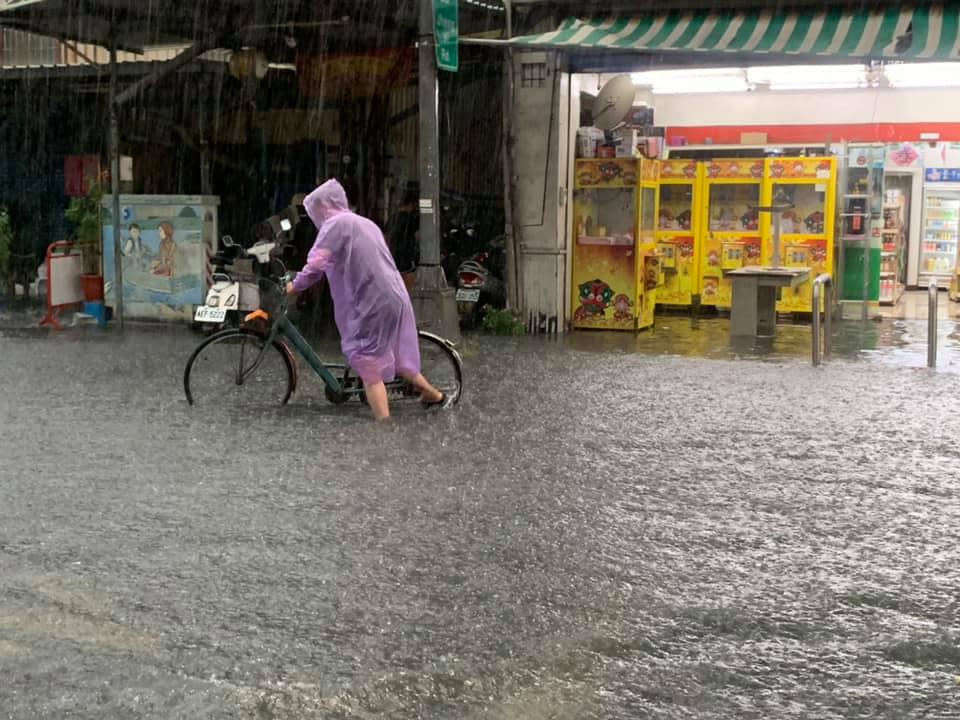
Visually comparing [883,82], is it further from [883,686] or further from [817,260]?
[883,686]

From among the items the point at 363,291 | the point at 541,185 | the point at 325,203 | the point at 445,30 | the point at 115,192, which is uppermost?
the point at 445,30

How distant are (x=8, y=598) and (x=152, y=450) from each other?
279 centimetres

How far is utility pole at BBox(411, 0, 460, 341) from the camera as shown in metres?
11.8

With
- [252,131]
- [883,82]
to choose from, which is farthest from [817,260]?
[252,131]

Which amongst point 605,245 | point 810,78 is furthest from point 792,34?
point 810,78

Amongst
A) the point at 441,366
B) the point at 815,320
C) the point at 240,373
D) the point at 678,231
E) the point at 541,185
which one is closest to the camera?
the point at 240,373

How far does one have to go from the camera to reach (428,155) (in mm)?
11914

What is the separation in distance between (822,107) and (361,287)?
1589cm

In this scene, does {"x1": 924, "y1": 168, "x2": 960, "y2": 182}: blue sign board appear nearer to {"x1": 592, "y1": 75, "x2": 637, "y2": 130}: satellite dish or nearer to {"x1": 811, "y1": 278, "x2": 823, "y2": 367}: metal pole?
{"x1": 592, "y1": 75, "x2": 637, "y2": 130}: satellite dish

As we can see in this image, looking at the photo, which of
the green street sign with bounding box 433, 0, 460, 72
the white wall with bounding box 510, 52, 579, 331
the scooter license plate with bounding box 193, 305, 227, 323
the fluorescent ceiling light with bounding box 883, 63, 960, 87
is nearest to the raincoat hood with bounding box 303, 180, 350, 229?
the green street sign with bounding box 433, 0, 460, 72

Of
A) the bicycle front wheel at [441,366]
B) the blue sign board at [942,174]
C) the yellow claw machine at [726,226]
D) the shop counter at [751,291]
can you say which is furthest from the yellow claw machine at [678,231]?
the bicycle front wheel at [441,366]

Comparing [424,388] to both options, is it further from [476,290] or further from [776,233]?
[776,233]

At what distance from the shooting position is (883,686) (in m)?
3.74

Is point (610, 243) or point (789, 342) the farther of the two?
point (610, 243)
